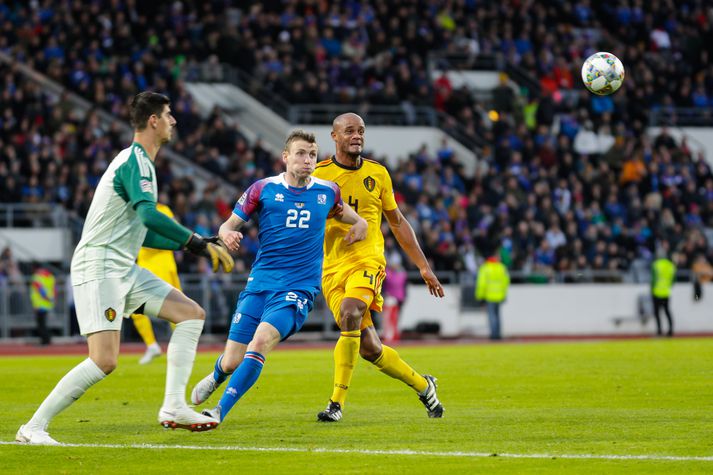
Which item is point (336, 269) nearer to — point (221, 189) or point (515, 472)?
point (515, 472)

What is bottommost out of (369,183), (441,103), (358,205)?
(358,205)

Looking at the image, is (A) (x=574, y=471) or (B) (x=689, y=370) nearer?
(A) (x=574, y=471)

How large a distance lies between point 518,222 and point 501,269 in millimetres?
3798

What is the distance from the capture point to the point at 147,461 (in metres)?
8.34

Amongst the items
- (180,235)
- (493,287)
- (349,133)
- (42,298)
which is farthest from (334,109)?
(180,235)

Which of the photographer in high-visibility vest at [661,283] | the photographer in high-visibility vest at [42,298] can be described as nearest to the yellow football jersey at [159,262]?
the photographer in high-visibility vest at [42,298]

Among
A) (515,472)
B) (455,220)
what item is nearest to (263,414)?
(515,472)

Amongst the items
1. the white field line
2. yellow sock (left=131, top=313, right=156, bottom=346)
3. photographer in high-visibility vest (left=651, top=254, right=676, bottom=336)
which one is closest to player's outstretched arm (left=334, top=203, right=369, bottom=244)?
the white field line

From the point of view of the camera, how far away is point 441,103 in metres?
36.9

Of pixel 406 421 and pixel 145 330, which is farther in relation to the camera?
pixel 145 330

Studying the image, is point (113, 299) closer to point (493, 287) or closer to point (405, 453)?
point (405, 453)

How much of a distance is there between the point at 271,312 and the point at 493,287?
19.5 m

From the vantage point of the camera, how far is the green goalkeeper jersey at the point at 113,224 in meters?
9.09

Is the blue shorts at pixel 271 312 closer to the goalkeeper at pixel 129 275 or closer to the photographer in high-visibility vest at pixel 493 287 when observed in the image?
the goalkeeper at pixel 129 275
